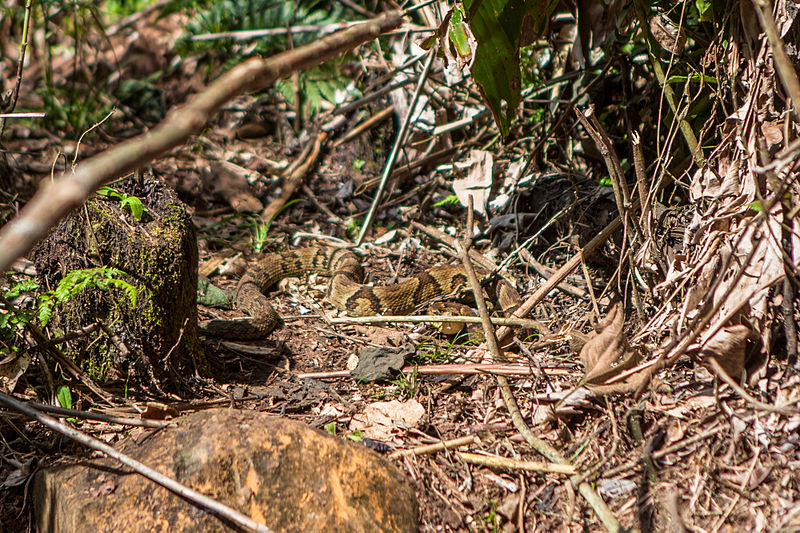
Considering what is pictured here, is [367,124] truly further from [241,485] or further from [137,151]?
[137,151]

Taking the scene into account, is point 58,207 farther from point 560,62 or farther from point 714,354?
point 560,62

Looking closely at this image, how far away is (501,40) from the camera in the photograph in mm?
3414

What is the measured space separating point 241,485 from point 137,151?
1641 millimetres

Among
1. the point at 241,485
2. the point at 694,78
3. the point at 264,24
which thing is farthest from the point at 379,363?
the point at 264,24

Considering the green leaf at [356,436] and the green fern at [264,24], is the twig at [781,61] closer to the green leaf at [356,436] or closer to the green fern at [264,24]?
the green leaf at [356,436]

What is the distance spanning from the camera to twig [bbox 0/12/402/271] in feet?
3.55

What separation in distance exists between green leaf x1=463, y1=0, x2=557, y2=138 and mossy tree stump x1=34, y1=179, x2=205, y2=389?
1920mm

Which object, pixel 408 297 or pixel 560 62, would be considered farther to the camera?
pixel 408 297

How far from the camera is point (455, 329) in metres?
4.70

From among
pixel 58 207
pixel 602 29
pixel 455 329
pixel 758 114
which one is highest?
pixel 602 29

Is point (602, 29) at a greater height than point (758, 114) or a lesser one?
greater

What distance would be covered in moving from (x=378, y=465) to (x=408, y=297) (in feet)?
10.3

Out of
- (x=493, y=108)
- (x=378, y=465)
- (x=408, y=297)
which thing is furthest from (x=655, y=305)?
(x=408, y=297)

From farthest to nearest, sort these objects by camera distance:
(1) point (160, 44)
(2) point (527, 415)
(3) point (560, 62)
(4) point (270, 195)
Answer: (1) point (160, 44)
(4) point (270, 195)
(3) point (560, 62)
(2) point (527, 415)
